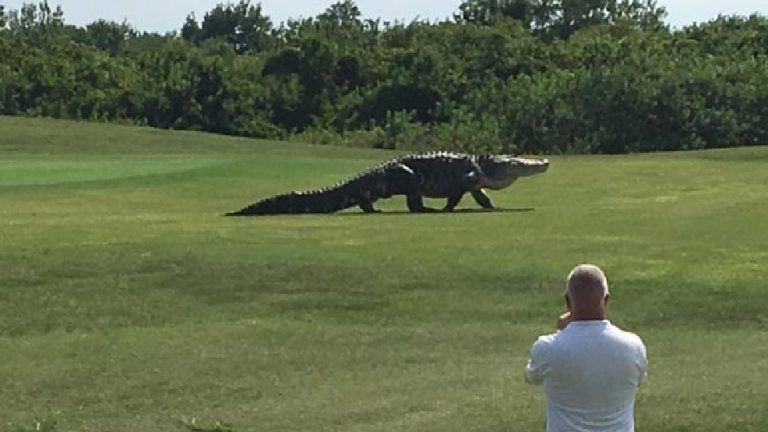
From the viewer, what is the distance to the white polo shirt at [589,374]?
5.86 m

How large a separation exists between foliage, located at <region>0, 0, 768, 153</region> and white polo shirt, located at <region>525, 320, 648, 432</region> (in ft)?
133

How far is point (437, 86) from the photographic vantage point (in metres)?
56.2

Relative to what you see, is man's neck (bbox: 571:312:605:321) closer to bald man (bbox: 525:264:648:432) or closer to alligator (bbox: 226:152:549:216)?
bald man (bbox: 525:264:648:432)

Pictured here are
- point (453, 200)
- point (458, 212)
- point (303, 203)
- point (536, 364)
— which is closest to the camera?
point (536, 364)

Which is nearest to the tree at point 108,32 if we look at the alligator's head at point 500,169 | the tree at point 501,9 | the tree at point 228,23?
the tree at point 228,23

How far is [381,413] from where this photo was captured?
977cm

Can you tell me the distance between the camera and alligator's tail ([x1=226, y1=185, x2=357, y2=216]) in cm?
1958

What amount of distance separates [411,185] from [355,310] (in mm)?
7159

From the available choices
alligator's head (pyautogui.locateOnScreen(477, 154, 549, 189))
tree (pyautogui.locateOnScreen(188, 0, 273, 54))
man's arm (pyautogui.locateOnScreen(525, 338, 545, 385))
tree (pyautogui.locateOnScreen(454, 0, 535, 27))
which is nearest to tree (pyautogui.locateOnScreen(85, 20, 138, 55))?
tree (pyautogui.locateOnScreen(188, 0, 273, 54))

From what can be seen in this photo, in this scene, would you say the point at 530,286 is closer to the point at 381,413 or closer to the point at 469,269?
the point at 469,269

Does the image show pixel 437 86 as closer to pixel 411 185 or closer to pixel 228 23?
pixel 411 185

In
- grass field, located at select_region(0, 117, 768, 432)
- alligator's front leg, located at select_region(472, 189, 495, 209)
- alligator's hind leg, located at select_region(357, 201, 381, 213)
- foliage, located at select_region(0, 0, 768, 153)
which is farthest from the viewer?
foliage, located at select_region(0, 0, 768, 153)

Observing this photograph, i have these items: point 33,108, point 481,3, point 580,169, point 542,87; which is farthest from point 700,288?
point 481,3

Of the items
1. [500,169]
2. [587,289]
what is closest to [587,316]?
[587,289]
